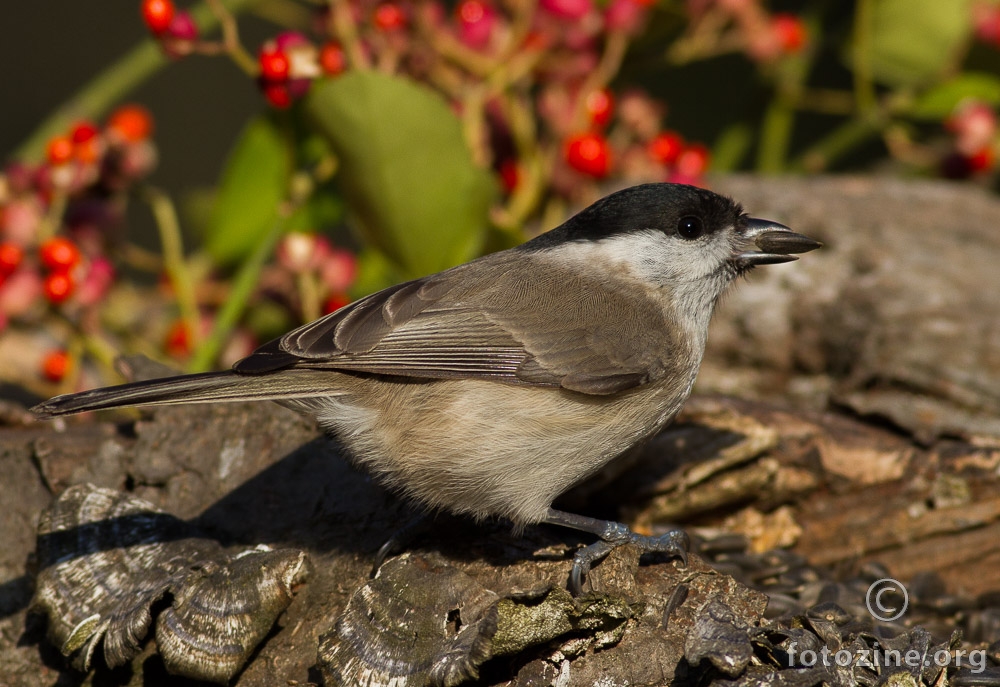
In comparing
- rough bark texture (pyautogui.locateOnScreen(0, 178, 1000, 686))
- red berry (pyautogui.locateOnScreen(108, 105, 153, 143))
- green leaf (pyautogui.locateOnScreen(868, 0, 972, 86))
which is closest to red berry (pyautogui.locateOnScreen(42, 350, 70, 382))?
rough bark texture (pyautogui.locateOnScreen(0, 178, 1000, 686))

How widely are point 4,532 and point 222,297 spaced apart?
125 cm

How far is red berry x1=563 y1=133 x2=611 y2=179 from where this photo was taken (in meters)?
3.14

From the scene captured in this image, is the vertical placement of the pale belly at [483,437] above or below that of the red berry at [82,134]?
below

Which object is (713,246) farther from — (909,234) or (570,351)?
(909,234)

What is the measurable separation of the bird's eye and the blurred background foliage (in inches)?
26.3

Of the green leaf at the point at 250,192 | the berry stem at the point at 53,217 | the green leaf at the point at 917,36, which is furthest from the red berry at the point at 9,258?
the green leaf at the point at 917,36

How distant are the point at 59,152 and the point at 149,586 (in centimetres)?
143

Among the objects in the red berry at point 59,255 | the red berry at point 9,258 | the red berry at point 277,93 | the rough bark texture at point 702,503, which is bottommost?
the rough bark texture at point 702,503

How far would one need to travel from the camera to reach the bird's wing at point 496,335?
7.25 feet

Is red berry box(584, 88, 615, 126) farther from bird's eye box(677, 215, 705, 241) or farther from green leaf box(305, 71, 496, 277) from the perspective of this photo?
bird's eye box(677, 215, 705, 241)

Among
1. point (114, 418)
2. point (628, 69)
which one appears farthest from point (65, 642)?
point (628, 69)

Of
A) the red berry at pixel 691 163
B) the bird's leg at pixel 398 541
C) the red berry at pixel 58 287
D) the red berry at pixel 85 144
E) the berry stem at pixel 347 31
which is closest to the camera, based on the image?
the bird's leg at pixel 398 541

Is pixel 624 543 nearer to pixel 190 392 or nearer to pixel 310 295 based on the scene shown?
pixel 190 392

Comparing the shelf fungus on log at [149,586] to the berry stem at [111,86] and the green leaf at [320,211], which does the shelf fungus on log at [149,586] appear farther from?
the berry stem at [111,86]
